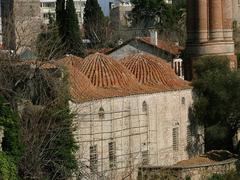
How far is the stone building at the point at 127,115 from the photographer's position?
25.9m

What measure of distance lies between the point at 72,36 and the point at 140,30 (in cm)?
1994

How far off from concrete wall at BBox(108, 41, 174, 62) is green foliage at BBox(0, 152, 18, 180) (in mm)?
18901

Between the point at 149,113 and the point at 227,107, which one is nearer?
the point at 149,113

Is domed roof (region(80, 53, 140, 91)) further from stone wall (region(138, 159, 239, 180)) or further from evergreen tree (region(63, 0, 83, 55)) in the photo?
evergreen tree (region(63, 0, 83, 55))

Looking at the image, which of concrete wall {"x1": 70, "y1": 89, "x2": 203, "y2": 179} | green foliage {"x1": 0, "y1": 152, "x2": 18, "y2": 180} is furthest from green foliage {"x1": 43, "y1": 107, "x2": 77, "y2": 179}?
green foliage {"x1": 0, "y1": 152, "x2": 18, "y2": 180}

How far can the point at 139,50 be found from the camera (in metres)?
39.6

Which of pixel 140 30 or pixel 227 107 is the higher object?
pixel 140 30

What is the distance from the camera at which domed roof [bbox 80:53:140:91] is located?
28.5 m

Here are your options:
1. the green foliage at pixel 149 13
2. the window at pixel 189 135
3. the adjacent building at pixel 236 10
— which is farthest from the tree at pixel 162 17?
the window at pixel 189 135

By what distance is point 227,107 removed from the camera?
31766 millimetres

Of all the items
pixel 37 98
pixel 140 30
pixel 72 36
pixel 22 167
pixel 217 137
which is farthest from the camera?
pixel 140 30

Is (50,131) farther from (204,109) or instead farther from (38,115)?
(204,109)

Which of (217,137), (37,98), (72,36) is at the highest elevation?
(72,36)

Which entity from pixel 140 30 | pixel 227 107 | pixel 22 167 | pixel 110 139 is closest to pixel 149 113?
pixel 110 139
